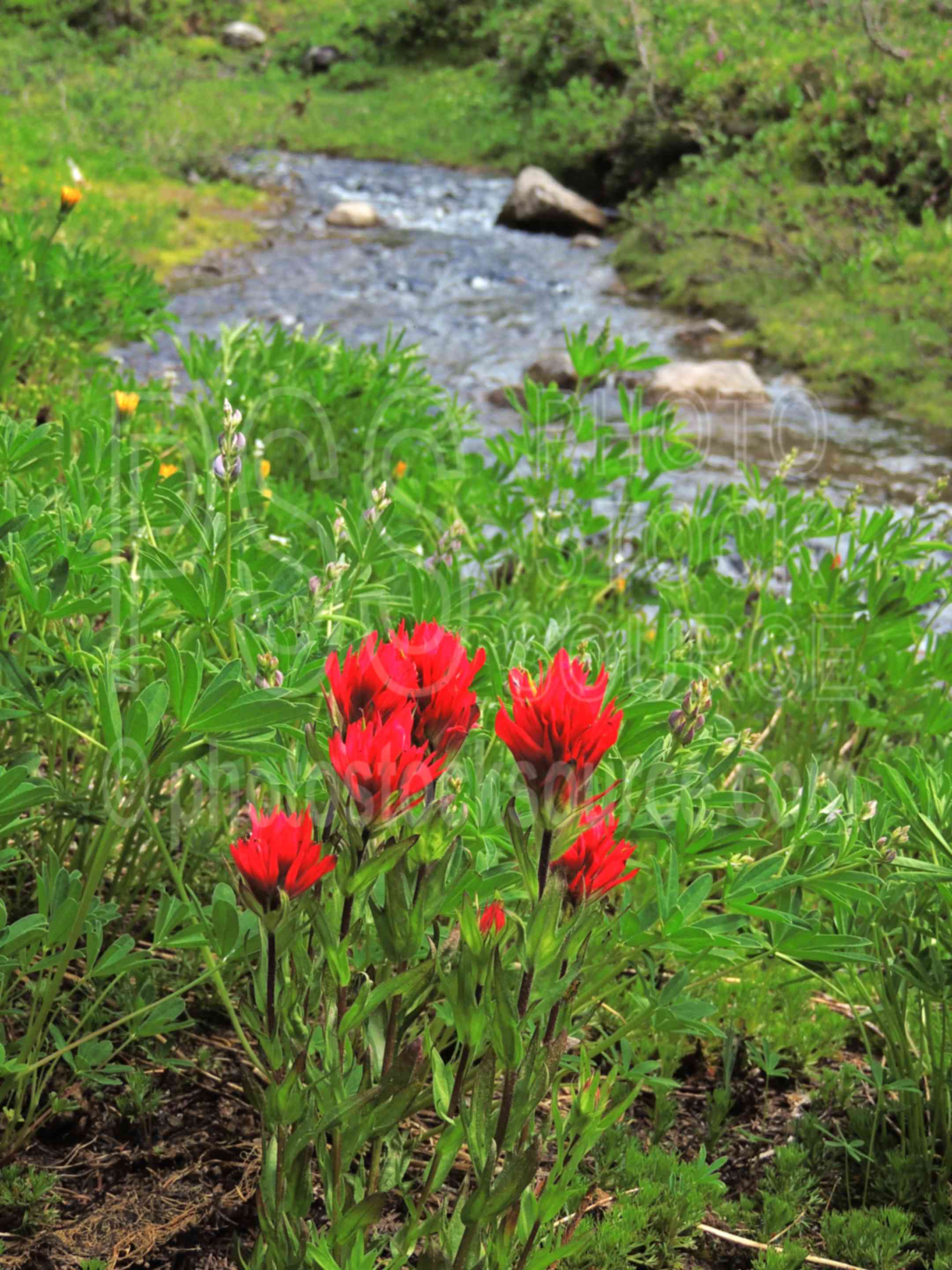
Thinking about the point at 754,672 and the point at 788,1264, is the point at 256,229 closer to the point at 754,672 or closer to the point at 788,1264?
the point at 754,672

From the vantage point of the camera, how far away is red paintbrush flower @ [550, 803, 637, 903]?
100 cm

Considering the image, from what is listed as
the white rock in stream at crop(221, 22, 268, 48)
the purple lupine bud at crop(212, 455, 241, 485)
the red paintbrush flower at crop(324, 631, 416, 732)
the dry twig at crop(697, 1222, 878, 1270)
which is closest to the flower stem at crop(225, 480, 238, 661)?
A: the purple lupine bud at crop(212, 455, 241, 485)

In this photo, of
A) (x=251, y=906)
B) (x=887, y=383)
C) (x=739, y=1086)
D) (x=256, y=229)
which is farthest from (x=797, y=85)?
(x=251, y=906)

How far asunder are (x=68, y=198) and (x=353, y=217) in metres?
9.41

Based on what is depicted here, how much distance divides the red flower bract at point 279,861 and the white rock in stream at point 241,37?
79.0ft

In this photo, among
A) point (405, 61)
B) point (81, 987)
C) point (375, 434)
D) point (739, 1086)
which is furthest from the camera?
point (405, 61)

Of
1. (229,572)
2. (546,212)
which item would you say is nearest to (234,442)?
(229,572)

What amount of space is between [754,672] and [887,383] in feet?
20.0

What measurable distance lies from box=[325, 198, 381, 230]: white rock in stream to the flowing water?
135 mm

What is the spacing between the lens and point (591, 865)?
100cm

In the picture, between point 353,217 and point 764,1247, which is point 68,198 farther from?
point 353,217

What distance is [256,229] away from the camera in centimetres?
1120

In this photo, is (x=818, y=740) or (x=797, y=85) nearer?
(x=818, y=740)

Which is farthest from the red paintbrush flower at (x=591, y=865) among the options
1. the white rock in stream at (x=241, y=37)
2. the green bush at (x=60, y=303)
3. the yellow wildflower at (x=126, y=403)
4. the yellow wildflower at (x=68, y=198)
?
the white rock in stream at (x=241, y=37)
